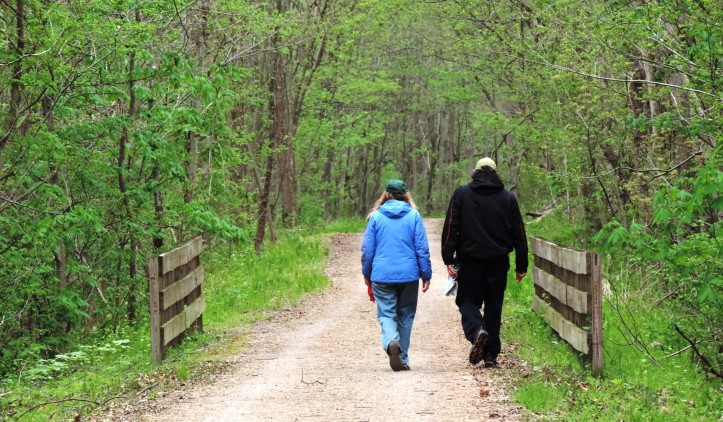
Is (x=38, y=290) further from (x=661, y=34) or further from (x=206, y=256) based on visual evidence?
(x=206, y=256)

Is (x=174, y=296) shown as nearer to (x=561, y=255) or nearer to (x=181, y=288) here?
(x=181, y=288)

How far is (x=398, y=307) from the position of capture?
27.7 feet

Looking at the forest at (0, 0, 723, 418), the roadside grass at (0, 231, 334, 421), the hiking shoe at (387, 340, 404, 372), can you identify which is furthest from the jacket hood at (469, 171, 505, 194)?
the roadside grass at (0, 231, 334, 421)

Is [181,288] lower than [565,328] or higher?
higher

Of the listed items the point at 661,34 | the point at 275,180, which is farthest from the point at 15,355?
the point at 275,180

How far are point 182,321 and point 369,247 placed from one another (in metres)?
2.46

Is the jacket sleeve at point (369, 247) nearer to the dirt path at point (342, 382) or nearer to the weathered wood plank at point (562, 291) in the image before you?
the dirt path at point (342, 382)

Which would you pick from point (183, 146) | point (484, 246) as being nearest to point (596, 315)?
point (484, 246)

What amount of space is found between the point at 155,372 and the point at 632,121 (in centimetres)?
536

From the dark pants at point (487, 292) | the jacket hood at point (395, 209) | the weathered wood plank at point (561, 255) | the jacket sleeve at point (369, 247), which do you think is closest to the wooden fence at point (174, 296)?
the jacket sleeve at point (369, 247)

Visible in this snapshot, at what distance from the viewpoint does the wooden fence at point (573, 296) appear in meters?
7.29

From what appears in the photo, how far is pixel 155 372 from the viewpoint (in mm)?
7965

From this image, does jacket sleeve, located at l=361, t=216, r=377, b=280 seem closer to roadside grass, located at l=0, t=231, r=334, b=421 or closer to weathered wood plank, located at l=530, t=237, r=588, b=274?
roadside grass, located at l=0, t=231, r=334, b=421

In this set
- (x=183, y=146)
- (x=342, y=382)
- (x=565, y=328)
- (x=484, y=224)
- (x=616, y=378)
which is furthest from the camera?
(x=183, y=146)
